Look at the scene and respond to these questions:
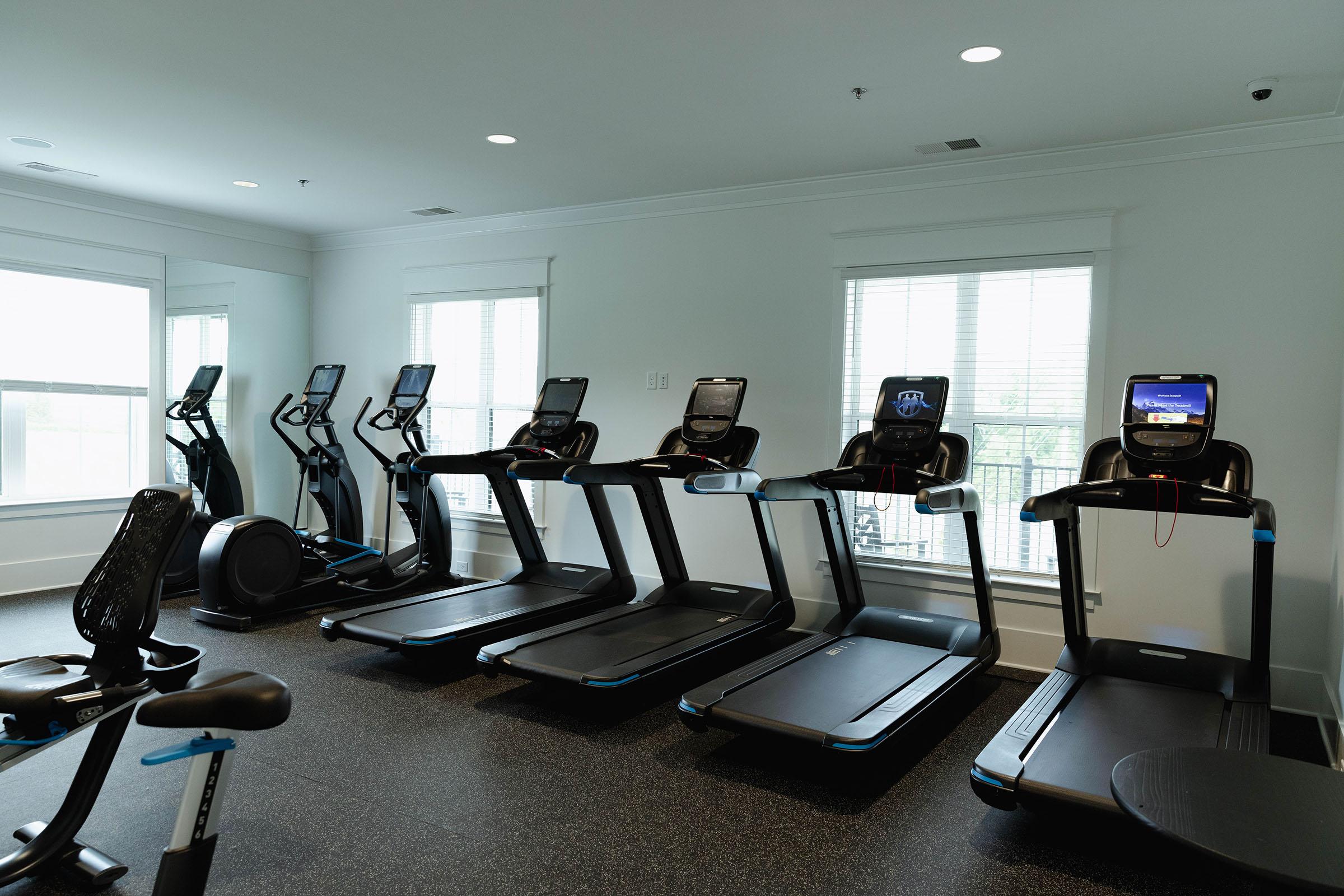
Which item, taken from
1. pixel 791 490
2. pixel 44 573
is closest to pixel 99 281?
pixel 44 573

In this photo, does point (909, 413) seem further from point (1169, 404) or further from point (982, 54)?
point (982, 54)

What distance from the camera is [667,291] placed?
5648 mm

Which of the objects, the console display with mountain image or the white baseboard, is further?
the white baseboard

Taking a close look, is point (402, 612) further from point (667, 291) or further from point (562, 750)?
point (667, 291)

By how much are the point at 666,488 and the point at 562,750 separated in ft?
8.23

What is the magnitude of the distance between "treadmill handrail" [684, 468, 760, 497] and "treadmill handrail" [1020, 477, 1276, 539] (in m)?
1.20

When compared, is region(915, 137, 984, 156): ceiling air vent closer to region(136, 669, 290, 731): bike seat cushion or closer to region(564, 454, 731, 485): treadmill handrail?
A: region(564, 454, 731, 485): treadmill handrail

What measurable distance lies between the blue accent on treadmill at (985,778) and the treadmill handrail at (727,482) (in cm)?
158

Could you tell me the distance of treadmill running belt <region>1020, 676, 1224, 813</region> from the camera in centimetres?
258

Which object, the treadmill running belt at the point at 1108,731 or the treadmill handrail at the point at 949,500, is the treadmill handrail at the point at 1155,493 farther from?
the treadmill running belt at the point at 1108,731

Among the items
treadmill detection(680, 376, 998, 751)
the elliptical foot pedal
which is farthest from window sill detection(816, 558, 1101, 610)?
the elliptical foot pedal

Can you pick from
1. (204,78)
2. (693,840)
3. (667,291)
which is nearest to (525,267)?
(667,291)

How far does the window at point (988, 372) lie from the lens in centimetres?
446

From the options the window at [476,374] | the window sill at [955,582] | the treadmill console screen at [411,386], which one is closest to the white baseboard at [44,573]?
the treadmill console screen at [411,386]
